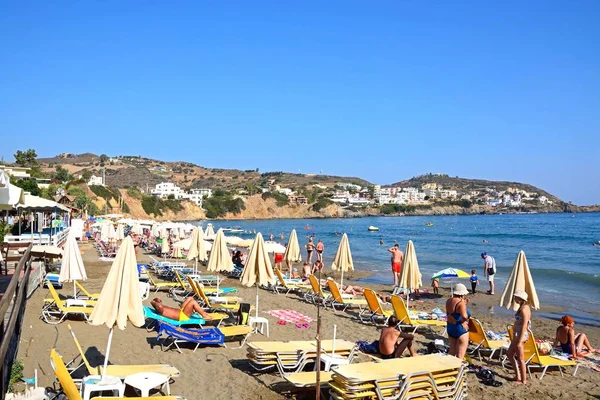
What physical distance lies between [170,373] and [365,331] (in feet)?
17.2

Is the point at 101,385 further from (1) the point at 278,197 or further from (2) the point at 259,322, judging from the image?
(1) the point at 278,197

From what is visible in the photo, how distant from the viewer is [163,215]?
9681 cm

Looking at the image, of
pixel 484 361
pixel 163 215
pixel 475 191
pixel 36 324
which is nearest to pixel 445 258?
pixel 484 361

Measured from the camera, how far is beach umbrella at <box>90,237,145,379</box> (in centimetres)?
607

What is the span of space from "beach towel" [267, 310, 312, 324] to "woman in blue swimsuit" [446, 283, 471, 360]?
4390 millimetres

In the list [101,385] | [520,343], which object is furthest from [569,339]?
[101,385]

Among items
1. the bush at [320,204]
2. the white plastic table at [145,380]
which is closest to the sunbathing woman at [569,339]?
the white plastic table at [145,380]

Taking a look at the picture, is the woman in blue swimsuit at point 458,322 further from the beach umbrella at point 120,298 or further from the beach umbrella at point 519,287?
the beach umbrella at point 120,298

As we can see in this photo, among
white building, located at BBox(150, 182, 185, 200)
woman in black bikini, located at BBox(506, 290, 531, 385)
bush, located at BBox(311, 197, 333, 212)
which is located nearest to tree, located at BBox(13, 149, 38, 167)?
white building, located at BBox(150, 182, 185, 200)

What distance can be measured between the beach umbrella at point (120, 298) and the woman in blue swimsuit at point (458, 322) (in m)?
4.32

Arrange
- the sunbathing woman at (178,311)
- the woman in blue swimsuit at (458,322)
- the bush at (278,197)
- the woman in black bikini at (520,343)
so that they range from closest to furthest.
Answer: the woman in blue swimsuit at (458,322) → the woman in black bikini at (520,343) → the sunbathing woman at (178,311) → the bush at (278,197)

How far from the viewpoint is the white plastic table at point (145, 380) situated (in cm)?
579

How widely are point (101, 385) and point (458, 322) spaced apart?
4.84 meters

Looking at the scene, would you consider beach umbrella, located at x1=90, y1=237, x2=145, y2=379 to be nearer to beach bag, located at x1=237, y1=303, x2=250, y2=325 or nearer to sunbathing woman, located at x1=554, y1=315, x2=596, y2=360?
beach bag, located at x1=237, y1=303, x2=250, y2=325
